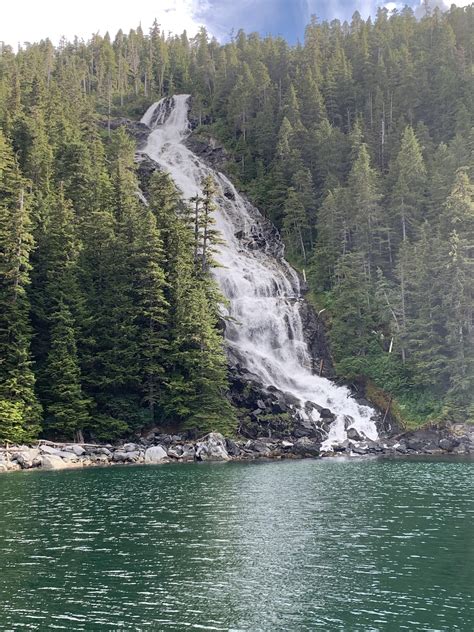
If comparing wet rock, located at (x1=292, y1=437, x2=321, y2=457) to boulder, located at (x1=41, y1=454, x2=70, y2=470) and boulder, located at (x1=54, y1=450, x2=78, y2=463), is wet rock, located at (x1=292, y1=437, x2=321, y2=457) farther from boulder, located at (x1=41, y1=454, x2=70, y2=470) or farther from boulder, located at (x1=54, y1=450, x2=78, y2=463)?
boulder, located at (x1=41, y1=454, x2=70, y2=470)

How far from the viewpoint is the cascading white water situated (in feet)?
163

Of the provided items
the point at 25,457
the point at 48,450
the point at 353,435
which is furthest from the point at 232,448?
the point at 25,457

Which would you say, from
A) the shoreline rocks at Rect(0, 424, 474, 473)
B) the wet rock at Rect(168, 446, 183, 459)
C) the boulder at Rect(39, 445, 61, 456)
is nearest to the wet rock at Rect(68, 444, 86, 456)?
the shoreline rocks at Rect(0, 424, 474, 473)

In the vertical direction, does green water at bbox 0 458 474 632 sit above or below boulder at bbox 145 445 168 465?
above

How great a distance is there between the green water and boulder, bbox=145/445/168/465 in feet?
37.0

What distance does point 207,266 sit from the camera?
53844 mm

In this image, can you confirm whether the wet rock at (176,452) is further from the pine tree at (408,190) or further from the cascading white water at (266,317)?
the pine tree at (408,190)

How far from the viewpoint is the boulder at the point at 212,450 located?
134 ft

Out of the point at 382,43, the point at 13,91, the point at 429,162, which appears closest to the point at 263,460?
the point at 429,162

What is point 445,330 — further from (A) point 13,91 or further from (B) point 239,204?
(A) point 13,91

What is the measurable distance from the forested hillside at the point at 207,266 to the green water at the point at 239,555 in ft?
55.2

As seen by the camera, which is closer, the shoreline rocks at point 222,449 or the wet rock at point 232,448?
the shoreline rocks at point 222,449

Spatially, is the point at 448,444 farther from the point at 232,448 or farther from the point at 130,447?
the point at 130,447

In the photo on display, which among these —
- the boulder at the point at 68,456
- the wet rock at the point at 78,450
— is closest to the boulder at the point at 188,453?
the wet rock at the point at 78,450
